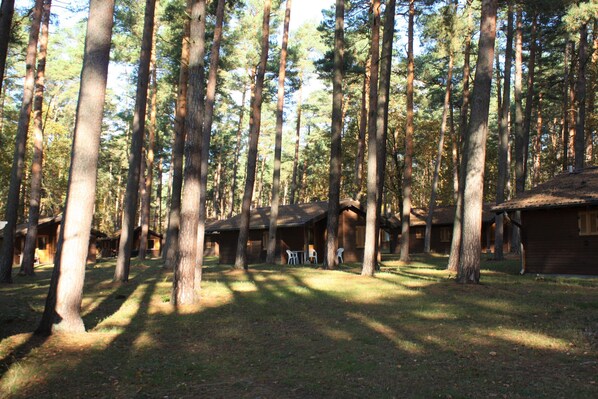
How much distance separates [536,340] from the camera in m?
6.84

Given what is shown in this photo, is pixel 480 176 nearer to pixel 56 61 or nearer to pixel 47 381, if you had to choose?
pixel 47 381

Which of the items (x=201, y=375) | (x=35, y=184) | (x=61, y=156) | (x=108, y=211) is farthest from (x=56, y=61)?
(x=201, y=375)

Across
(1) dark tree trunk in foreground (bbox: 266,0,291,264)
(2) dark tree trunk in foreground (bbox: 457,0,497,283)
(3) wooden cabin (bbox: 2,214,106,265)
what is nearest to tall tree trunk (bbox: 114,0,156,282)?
(1) dark tree trunk in foreground (bbox: 266,0,291,264)

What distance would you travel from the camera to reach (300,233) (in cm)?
2730

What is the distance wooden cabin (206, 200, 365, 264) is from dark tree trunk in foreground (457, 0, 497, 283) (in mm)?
13707

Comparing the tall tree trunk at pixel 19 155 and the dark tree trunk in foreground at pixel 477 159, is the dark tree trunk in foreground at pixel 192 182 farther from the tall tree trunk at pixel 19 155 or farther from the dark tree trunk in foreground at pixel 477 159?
the tall tree trunk at pixel 19 155

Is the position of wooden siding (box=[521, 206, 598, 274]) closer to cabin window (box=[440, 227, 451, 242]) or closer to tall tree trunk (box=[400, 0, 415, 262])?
tall tree trunk (box=[400, 0, 415, 262])

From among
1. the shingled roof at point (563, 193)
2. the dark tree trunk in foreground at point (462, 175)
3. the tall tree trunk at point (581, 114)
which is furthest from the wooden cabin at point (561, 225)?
the tall tree trunk at point (581, 114)

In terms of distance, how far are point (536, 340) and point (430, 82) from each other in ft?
94.3

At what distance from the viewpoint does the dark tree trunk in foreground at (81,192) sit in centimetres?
715

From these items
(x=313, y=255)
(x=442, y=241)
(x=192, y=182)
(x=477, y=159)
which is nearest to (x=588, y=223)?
(x=477, y=159)

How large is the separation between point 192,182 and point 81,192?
3.24 metres

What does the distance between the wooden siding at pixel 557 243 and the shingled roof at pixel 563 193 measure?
0.58 m

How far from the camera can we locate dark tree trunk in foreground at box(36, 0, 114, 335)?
23.5 ft
